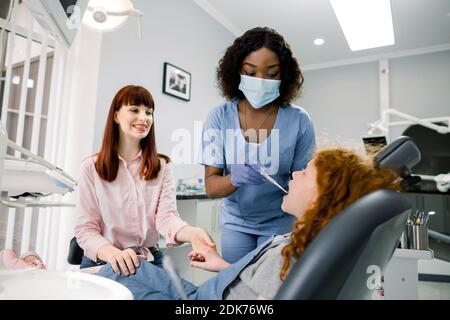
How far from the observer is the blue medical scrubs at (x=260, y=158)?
1.22 metres

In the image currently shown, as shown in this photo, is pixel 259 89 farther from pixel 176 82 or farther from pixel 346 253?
pixel 176 82

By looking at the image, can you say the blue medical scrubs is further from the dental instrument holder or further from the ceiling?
the ceiling

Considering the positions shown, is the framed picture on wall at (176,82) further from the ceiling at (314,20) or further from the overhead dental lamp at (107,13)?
the overhead dental lamp at (107,13)

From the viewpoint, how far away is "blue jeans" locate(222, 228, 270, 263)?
1242 millimetres

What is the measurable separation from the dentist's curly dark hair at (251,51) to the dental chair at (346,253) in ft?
2.75

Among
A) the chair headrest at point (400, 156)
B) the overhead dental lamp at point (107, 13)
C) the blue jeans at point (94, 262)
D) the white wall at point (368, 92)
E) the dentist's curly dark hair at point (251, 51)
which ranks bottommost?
the blue jeans at point (94, 262)

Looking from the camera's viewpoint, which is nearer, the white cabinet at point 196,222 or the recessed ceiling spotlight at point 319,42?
the white cabinet at point 196,222

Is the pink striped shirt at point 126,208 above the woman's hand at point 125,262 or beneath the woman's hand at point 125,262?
above

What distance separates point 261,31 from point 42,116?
139 centimetres

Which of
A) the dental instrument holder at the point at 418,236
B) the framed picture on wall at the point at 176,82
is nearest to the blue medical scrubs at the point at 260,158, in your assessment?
the dental instrument holder at the point at 418,236

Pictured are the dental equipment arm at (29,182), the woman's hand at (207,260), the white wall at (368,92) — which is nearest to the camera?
the dental equipment arm at (29,182)
